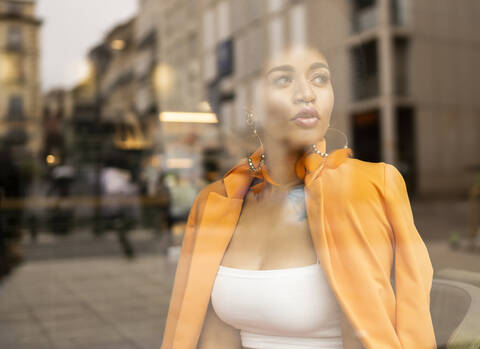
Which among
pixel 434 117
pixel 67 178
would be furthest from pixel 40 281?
pixel 434 117

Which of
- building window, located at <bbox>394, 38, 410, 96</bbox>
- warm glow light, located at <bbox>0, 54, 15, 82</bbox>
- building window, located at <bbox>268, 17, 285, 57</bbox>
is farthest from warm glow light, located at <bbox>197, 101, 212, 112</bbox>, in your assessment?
warm glow light, located at <bbox>0, 54, 15, 82</bbox>

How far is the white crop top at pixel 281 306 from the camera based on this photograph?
39.3 inches

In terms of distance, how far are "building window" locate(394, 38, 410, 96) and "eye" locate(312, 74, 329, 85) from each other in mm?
1945

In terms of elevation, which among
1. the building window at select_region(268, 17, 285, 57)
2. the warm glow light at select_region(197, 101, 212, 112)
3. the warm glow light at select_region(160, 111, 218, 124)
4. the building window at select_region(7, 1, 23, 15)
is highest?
the building window at select_region(7, 1, 23, 15)

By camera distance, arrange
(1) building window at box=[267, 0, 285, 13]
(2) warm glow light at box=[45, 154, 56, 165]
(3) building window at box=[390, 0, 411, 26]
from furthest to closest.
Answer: (2) warm glow light at box=[45, 154, 56, 165]
(3) building window at box=[390, 0, 411, 26]
(1) building window at box=[267, 0, 285, 13]

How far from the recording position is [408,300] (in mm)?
938

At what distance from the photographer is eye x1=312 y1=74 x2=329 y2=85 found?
102 centimetres

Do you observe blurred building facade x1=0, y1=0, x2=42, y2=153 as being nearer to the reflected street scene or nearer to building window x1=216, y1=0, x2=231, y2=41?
the reflected street scene

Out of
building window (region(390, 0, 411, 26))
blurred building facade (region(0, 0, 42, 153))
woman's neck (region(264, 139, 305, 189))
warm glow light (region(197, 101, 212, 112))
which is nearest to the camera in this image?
woman's neck (region(264, 139, 305, 189))

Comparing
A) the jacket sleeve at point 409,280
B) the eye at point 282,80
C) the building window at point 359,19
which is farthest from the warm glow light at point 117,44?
the jacket sleeve at point 409,280

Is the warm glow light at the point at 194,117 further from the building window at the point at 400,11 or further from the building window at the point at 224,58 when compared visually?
the building window at the point at 400,11

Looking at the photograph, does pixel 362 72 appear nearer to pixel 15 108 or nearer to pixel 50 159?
pixel 15 108

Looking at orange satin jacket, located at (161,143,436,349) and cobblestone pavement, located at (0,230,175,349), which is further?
cobblestone pavement, located at (0,230,175,349)

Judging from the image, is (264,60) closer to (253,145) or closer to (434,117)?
(253,145)
